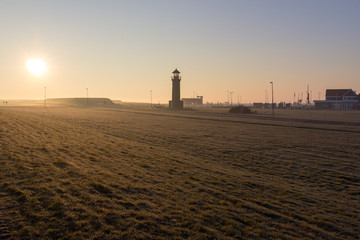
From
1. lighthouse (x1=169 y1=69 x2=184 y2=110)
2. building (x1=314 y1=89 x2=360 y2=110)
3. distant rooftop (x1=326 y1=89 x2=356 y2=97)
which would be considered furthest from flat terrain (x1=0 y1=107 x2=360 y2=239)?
distant rooftop (x1=326 y1=89 x2=356 y2=97)

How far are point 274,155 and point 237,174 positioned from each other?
5.35 meters

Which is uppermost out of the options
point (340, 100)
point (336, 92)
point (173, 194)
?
point (336, 92)

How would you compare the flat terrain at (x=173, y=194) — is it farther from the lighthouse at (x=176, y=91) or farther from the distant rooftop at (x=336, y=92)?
the distant rooftop at (x=336, y=92)

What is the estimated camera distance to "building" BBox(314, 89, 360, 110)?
111375mm

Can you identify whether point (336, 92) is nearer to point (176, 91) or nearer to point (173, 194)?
point (176, 91)

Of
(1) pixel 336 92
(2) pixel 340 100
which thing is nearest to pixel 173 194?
(2) pixel 340 100

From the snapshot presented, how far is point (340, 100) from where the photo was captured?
11488 cm

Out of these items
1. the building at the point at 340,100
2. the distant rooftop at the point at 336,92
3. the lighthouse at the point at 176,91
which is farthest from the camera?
the distant rooftop at the point at 336,92

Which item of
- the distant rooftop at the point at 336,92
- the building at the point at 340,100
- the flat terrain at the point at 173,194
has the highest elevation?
the distant rooftop at the point at 336,92

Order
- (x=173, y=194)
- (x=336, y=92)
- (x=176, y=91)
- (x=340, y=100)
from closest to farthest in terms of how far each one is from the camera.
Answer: (x=173, y=194)
(x=176, y=91)
(x=340, y=100)
(x=336, y=92)

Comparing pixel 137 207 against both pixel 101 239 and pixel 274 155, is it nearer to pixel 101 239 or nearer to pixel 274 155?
pixel 101 239

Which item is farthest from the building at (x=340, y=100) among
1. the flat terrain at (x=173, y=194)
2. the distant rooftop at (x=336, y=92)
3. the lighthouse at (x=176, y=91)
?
the flat terrain at (x=173, y=194)

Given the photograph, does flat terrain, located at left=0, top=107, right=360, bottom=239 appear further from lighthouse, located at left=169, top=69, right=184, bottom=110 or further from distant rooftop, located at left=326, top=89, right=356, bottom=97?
distant rooftop, located at left=326, top=89, right=356, bottom=97

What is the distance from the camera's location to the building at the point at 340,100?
111375 millimetres
